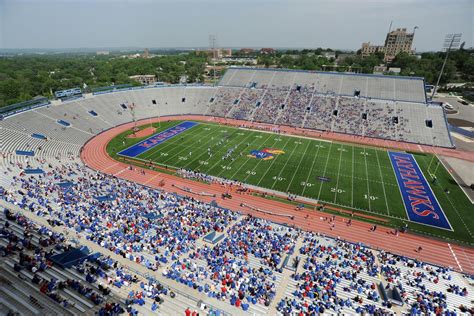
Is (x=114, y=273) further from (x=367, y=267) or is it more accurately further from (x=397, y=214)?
(x=397, y=214)

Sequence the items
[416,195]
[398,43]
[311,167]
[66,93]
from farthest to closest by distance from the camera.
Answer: [398,43], [66,93], [311,167], [416,195]

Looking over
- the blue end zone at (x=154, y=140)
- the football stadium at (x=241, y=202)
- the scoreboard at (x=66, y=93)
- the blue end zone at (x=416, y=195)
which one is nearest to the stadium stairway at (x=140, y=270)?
the football stadium at (x=241, y=202)

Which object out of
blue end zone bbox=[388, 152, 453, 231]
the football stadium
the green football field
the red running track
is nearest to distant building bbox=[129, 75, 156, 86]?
the football stadium

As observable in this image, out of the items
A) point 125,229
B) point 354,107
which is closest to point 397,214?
point 125,229

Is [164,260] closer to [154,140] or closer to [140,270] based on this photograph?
[140,270]

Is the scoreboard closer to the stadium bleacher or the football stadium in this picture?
the football stadium

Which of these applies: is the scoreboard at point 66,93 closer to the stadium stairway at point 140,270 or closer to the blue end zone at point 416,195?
the stadium stairway at point 140,270

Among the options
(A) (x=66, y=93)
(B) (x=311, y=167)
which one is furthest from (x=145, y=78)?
(B) (x=311, y=167)
